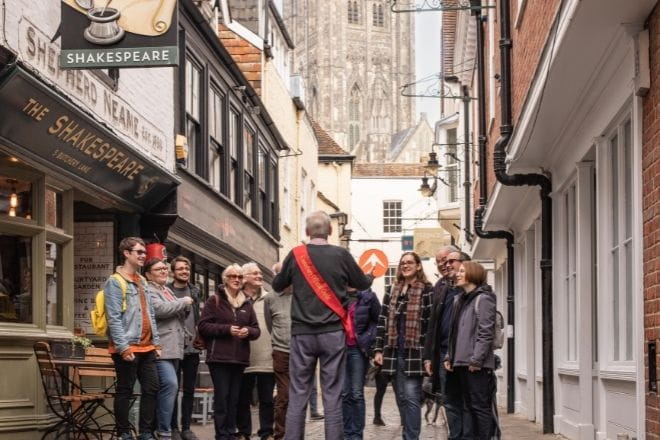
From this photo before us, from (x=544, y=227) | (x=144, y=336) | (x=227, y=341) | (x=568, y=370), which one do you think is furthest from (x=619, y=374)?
(x=544, y=227)

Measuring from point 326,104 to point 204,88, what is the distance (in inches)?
4933

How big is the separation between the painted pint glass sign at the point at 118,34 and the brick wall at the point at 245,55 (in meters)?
15.9

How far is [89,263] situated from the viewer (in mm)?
14984

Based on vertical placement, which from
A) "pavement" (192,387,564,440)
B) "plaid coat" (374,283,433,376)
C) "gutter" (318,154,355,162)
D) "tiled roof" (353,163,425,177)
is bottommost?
"pavement" (192,387,564,440)

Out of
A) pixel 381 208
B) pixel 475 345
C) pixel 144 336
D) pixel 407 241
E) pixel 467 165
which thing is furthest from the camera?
pixel 381 208

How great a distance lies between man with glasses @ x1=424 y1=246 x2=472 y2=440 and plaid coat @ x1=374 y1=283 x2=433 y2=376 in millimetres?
74

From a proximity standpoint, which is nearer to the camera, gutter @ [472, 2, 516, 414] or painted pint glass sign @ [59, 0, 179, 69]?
painted pint glass sign @ [59, 0, 179, 69]

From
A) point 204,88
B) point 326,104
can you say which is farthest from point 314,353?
point 326,104

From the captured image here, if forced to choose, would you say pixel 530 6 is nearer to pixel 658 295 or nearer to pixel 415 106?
pixel 658 295

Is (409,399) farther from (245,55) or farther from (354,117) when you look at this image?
(354,117)

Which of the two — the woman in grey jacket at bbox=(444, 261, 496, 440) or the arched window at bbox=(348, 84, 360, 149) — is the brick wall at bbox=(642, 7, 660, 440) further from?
the arched window at bbox=(348, 84, 360, 149)

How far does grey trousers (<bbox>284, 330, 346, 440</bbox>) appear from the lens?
10211mm

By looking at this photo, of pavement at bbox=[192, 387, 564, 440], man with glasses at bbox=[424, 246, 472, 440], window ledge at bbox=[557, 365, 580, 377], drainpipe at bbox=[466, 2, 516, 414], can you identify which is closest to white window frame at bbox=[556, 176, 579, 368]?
window ledge at bbox=[557, 365, 580, 377]

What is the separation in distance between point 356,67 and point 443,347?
137 m
